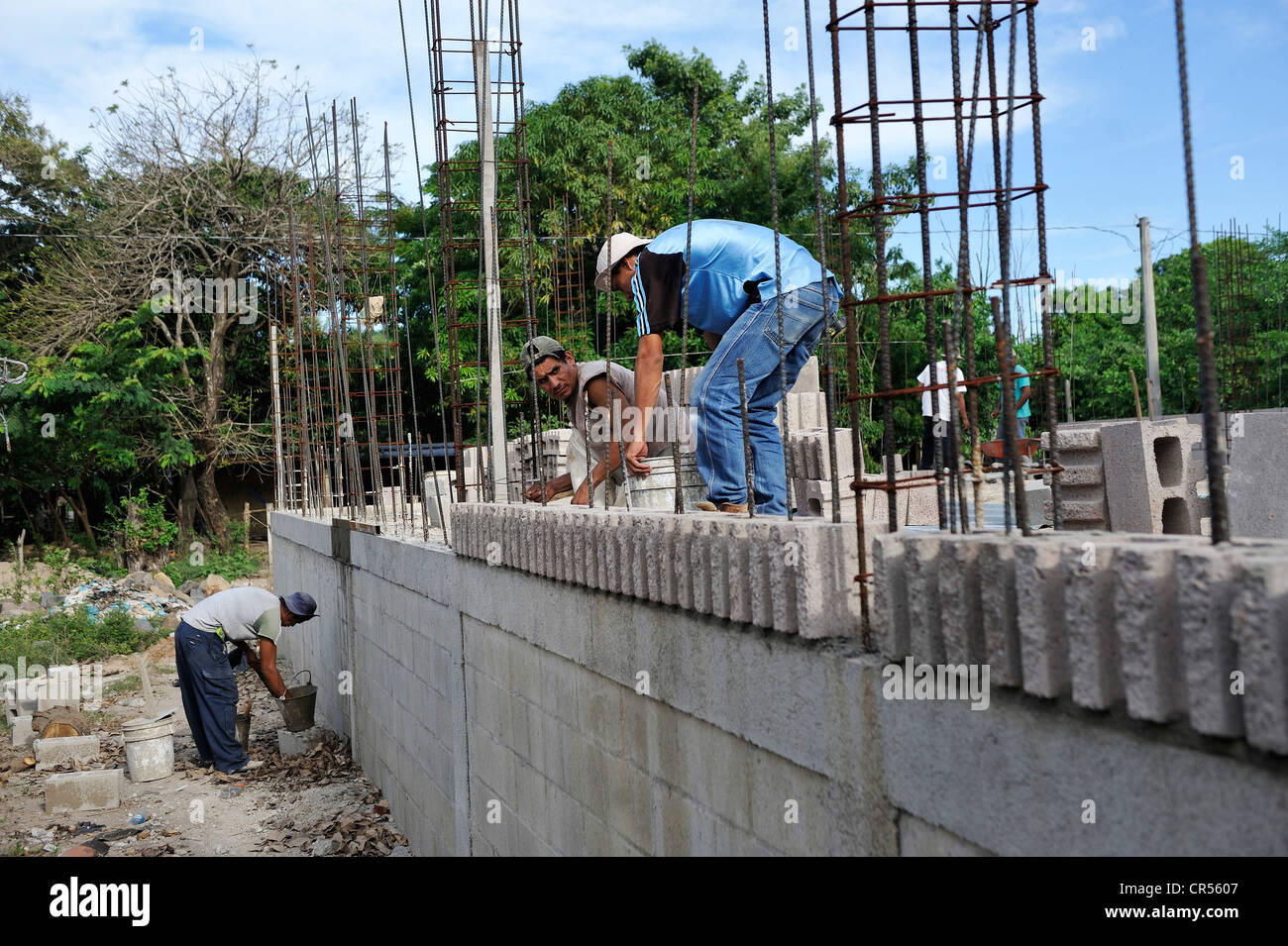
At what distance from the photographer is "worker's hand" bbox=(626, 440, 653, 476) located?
201 inches

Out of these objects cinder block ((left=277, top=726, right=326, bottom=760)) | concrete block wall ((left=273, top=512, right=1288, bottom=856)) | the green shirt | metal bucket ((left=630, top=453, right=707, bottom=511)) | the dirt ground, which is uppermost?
metal bucket ((left=630, top=453, right=707, bottom=511))

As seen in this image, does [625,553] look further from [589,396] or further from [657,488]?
[589,396]

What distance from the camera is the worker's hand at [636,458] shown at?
511cm

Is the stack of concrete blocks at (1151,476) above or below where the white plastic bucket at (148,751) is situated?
above

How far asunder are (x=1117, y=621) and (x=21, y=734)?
11.2m

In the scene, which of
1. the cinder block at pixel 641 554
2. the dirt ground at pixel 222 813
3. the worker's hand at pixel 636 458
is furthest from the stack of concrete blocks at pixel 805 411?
the cinder block at pixel 641 554

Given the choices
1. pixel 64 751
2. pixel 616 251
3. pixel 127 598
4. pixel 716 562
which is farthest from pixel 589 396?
pixel 127 598

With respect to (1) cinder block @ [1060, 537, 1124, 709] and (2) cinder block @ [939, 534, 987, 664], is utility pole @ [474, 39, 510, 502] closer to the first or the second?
(2) cinder block @ [939, 534, 987, 664]

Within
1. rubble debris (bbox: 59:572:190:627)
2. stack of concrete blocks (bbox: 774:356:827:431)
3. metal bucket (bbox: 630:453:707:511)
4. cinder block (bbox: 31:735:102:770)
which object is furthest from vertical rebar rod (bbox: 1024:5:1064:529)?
rubble debris (bbox: 59:572:190:627)

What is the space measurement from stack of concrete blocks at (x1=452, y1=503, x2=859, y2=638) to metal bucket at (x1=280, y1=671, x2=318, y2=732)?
5980mm

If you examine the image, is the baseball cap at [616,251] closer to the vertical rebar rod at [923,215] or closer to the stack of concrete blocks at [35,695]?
the vertical rebar rod at [923,215]

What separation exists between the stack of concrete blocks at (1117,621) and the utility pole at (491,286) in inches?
164
